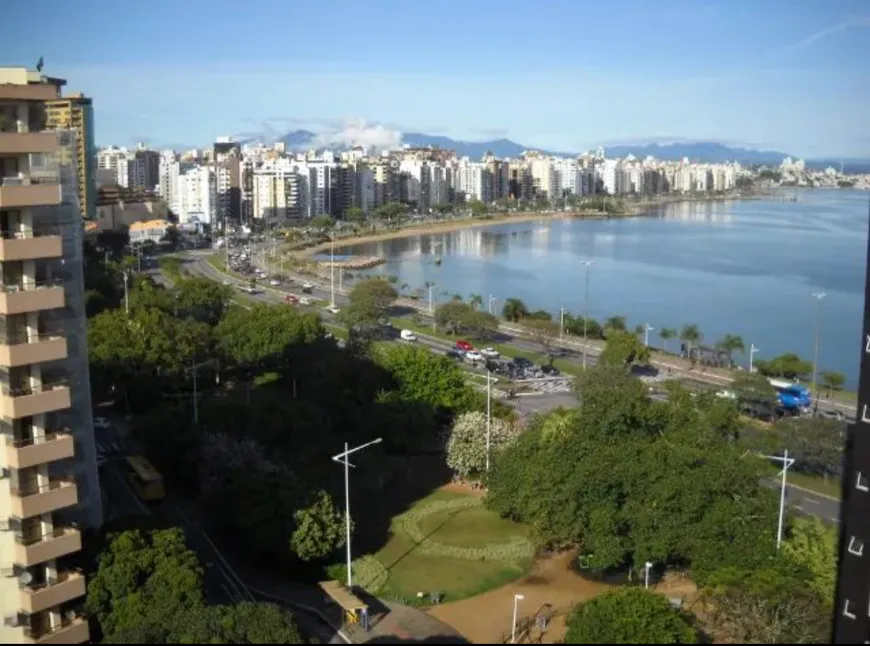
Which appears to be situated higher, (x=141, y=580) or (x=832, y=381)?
(x=141, y=580)

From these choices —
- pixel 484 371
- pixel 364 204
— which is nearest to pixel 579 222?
pixel 364 204

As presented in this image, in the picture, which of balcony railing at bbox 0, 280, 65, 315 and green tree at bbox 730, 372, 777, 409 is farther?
green tree at bbox 730, 372, 777, 409

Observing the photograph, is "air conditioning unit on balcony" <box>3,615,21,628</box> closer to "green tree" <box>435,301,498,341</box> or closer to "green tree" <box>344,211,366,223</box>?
"green tree" <box>435,301,498,341</box>

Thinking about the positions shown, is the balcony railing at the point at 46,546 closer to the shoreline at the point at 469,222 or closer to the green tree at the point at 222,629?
the green tree at the point at 222,629

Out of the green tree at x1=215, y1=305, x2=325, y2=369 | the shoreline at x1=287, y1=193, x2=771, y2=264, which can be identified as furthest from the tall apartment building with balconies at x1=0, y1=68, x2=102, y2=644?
the shoreline at x1=287, y1=193, x2=771, y2=264

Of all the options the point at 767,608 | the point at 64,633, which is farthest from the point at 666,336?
the point at 64,633

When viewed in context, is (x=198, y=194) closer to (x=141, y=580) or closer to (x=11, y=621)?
(x=141, y=580)
